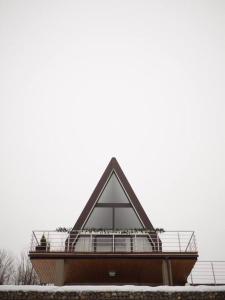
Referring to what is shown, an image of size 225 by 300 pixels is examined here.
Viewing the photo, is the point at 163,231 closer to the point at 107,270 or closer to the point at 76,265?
the point at 107,270

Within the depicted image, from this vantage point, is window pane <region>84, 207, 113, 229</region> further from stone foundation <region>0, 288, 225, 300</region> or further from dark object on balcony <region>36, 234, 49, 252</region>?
stone foundation <region>0, 288, 225, 300</region>

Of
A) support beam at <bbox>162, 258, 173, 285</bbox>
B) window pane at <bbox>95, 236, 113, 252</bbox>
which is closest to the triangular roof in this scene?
window pane at <bbox>95, 236, 113, 252</bbox>

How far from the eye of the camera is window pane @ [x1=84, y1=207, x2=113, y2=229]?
52.4 ft

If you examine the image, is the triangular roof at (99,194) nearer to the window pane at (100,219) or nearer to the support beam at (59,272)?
the window pane at (100,219)

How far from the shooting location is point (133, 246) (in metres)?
15.4

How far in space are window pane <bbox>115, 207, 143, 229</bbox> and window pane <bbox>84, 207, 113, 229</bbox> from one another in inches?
15.7

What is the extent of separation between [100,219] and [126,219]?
4.85 ft

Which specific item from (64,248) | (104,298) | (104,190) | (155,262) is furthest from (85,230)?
(104,298)

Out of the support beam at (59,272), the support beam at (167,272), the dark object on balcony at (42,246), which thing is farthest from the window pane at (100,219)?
the support beam at (167,272)

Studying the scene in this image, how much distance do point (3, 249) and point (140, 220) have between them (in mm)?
39728

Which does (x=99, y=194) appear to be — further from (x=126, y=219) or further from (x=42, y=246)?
(x=42, y=246)

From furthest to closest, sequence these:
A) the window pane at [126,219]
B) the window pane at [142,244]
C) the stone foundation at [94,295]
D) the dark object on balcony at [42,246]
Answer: the window pane at [126,219]
the window pane at [142,244]
the dark object on balcony at [42,246]
the stone foundation at [94,295]

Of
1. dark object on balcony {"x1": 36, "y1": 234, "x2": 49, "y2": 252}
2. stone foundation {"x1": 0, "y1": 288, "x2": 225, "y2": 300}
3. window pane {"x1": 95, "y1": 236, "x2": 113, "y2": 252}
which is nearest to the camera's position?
stone foundation {"x1": 0, "y1": 288, "x2": 225, "y2": 300}

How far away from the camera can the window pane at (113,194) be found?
1686cm
